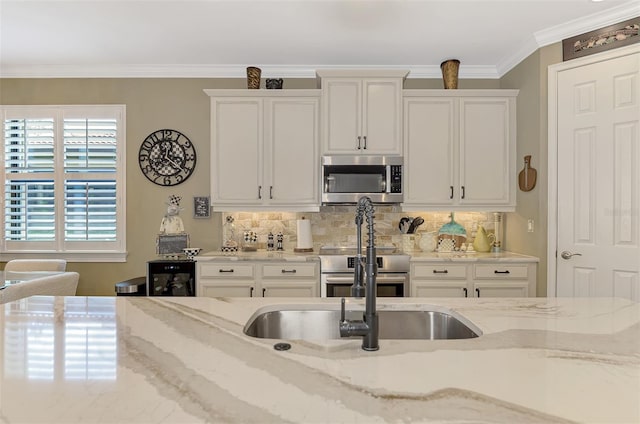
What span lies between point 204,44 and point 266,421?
11.0 feet

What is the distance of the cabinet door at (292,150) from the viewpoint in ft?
11.6

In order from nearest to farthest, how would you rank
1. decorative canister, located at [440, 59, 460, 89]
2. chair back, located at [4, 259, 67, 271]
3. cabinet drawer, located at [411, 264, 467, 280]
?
cabinet drawer, located at [411, 264, 467, 280] → chair back, located at [4, 259, 67, 271] → decorative canister, located at [440, 59, 460, 89]

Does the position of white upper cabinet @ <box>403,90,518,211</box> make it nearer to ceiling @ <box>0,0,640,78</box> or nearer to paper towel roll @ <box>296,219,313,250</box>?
ceiling @ <box>0,0,640,78</box>

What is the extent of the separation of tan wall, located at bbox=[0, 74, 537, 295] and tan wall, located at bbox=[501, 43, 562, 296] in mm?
591

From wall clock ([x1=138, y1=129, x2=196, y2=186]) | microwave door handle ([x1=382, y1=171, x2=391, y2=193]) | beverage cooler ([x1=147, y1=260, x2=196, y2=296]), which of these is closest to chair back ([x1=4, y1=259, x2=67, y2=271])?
beverage cooler ([x1=147, y1=260, x2=196, y2=296])

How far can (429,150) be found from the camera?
3547mm

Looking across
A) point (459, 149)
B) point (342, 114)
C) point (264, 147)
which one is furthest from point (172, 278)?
point (459, 149)

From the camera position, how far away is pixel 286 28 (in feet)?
9.96

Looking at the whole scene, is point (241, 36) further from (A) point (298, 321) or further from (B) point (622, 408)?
Answer: (B) point (622, 408)

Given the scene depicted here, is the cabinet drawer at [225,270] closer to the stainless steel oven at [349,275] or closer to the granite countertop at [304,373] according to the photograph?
the stainless steel oven at [349,275]

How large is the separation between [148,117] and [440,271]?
3.19m

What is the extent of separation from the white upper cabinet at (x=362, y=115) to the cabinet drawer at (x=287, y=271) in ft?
3.48

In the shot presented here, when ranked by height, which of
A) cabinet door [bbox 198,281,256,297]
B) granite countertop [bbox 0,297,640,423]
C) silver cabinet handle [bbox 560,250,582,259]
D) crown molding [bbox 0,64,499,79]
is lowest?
cabinet door [bbox 198,281,256,297]

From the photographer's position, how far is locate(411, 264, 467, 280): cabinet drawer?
3252 mm
